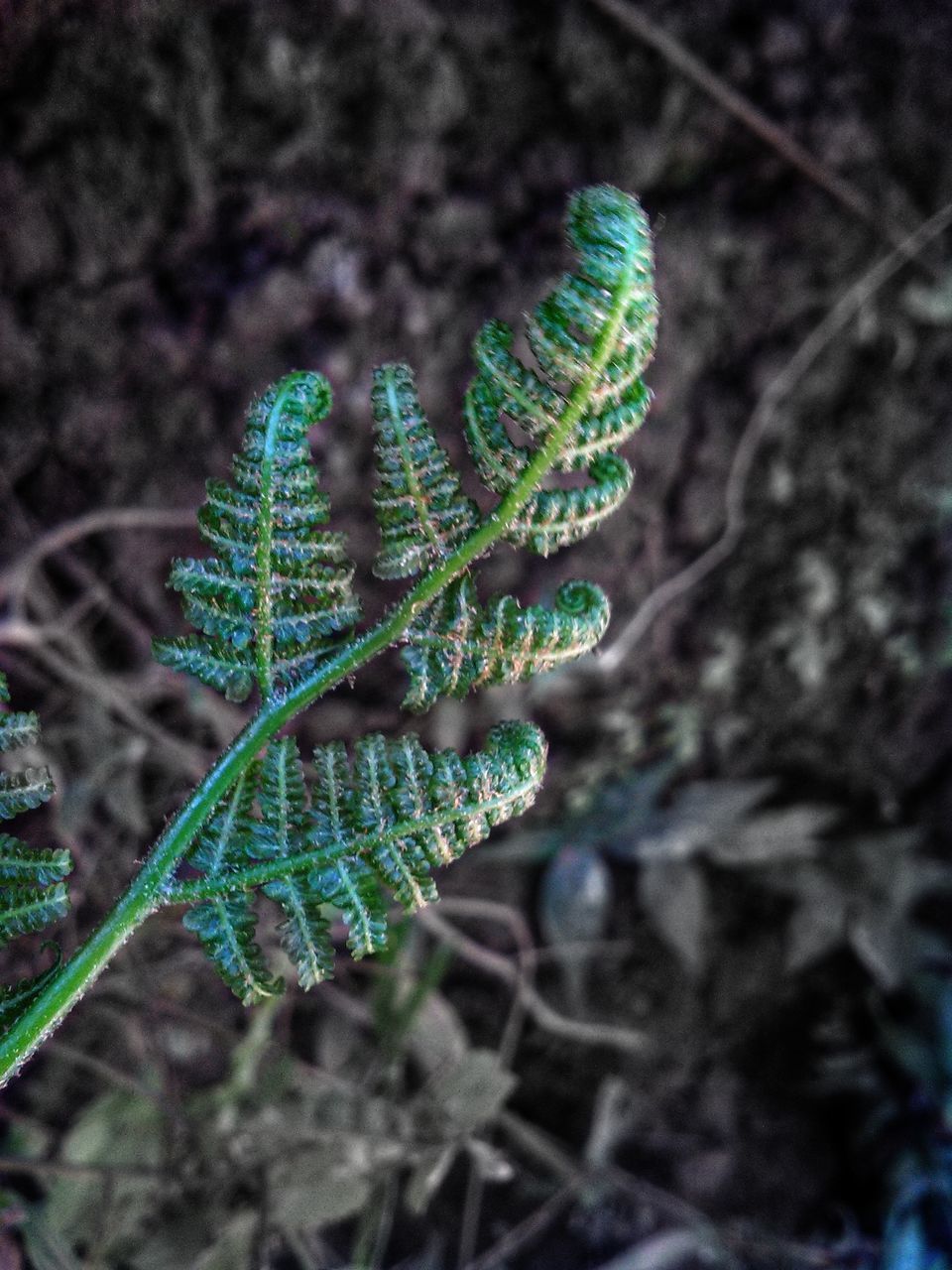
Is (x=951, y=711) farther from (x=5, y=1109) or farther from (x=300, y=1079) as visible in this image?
(x=5, y=1109)

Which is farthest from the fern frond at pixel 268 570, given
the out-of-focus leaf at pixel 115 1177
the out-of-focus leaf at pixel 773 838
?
the out-of-focus leaf at pixel 773 838

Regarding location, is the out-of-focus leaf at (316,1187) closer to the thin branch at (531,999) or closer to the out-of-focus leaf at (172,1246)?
the out-of-focus leaf at (172,1246)

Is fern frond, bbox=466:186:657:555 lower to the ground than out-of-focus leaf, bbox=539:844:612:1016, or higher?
higher

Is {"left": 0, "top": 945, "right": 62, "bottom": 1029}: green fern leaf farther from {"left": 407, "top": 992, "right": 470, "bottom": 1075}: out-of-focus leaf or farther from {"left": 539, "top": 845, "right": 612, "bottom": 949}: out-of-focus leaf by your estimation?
{"left": 539, "top": 845, "right": 612, "bottom": 949}: out-of-focus leaf

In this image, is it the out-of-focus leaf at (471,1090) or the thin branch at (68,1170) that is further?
the out-of-focus leaf at (471,1090)

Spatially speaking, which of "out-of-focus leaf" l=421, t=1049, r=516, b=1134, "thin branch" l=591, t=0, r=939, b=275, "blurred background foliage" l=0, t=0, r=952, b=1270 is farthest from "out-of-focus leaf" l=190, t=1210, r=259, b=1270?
"thin branch" l=591, t=0, r=939, b=275
